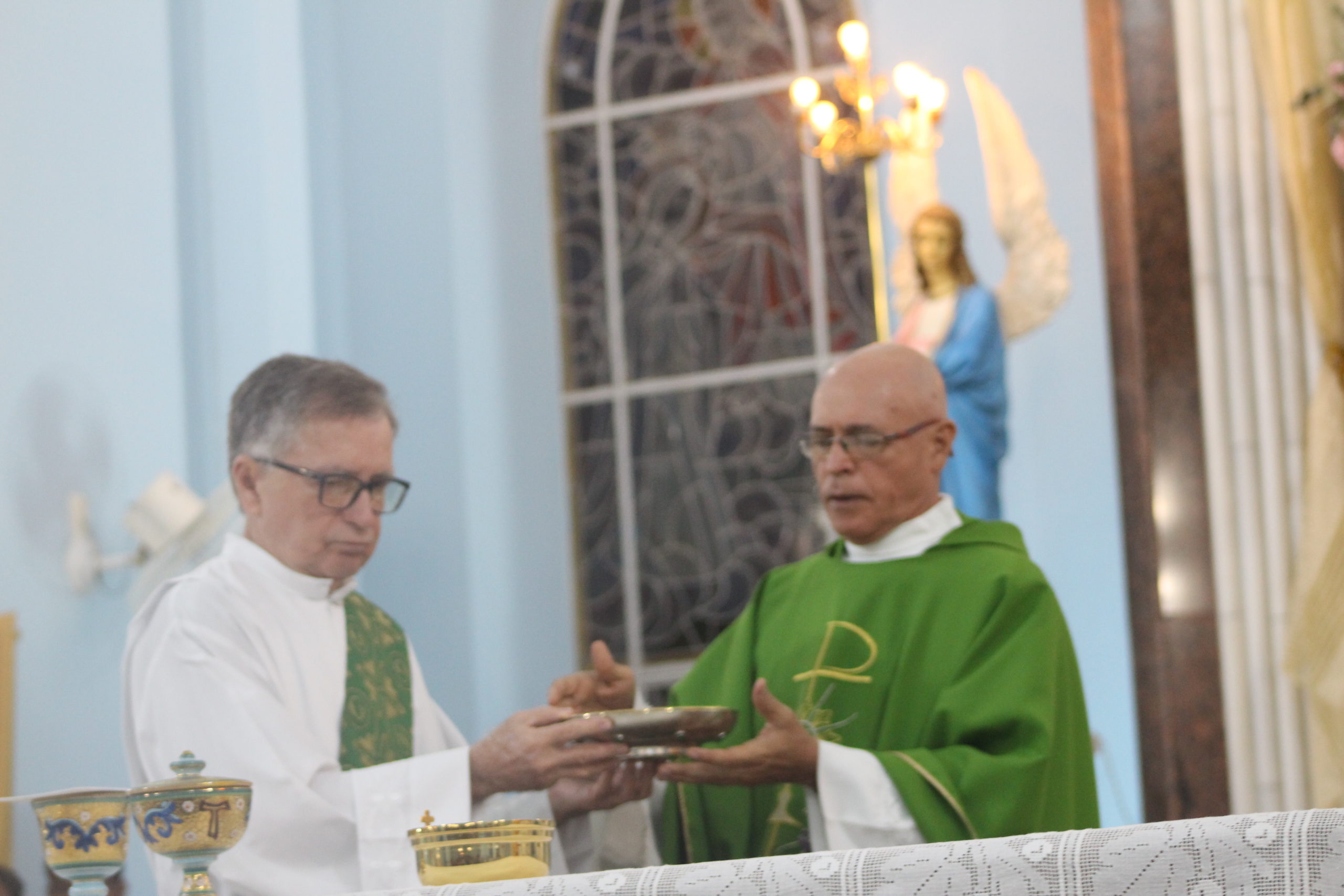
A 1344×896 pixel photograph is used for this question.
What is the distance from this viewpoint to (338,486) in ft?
12.2

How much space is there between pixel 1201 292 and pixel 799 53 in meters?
2.81

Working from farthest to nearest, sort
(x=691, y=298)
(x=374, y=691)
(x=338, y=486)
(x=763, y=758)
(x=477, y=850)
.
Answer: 1. (x=691, y=298)
2. (x=374, y=691)
3. (x=338, y=486)
4. (x=763, y=758)
5. (x=477, y=850)

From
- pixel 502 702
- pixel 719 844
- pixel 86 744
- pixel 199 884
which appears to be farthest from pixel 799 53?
pixel 199 884

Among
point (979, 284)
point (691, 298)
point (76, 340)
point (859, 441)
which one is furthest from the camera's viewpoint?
point (691, 298)

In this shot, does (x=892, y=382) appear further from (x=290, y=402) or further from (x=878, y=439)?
(x=290, y=402)

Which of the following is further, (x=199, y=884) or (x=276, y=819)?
(x=276, y=819)

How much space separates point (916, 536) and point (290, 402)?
4.56 ft

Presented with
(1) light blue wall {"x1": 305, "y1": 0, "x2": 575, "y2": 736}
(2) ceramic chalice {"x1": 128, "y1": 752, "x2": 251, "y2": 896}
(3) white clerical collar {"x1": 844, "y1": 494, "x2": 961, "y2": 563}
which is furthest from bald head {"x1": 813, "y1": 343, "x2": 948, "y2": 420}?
(1) light blue wall {"x1": 305, "y1": 0, "x2": 575, "y2": 736}

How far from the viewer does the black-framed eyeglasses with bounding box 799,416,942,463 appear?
414 cm

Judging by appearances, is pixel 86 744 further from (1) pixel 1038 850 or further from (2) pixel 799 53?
(1) pixel 1038 850

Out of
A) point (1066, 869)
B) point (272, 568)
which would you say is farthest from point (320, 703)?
point (1066, 869)

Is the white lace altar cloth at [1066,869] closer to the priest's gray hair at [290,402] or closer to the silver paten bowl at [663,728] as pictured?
the silver paten bowl at [663,728]

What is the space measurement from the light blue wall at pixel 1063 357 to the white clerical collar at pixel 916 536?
3440mm

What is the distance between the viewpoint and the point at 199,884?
2605mm
